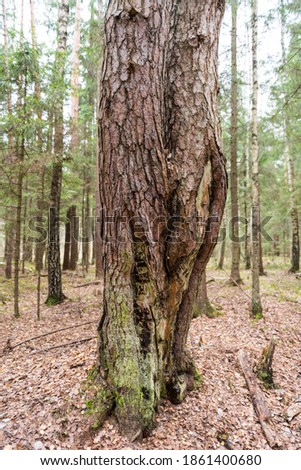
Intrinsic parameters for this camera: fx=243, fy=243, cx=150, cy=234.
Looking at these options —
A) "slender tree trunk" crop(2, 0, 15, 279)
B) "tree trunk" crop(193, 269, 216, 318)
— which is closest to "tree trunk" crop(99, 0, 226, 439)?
"tree trunk" crop(193, 269, 216, 318)

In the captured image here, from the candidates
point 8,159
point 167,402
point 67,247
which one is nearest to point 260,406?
point 167,402

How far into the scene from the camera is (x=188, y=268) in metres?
2.69

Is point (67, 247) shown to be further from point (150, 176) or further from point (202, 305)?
point (150, 176)

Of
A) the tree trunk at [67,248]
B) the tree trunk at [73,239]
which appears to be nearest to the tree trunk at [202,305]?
the tree trunk at [73,239]

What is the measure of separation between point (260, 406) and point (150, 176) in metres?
3.08

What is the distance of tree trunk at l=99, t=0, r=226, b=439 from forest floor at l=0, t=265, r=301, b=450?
0.33 metres

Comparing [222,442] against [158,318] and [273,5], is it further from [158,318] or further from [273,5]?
[273,5]

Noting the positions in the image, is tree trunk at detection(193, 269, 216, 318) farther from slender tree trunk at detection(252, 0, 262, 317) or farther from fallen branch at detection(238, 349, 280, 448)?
fallen branch at detection(238, 349, 280, 448)

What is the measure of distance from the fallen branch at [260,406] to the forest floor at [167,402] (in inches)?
2.4

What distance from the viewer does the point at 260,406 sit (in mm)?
3004

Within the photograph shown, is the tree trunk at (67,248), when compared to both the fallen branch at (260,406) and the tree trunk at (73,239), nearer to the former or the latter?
the tree trunk at (73,239)

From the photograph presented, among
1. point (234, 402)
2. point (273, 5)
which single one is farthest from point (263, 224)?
point (234, 402)

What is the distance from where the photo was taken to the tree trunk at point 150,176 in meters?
2.31

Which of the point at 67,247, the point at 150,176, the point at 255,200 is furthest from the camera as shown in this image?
the point at 67,247
